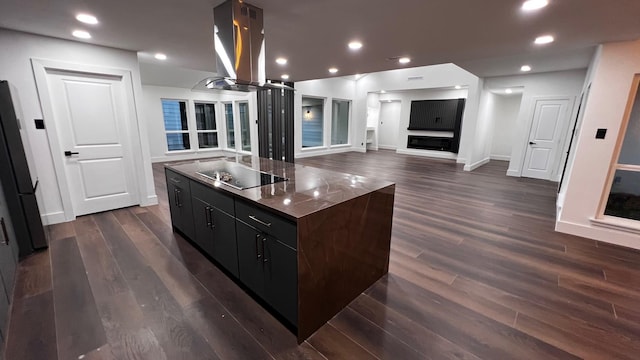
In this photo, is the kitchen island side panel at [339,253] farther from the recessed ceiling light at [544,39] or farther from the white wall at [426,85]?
the white wall at [426,85]

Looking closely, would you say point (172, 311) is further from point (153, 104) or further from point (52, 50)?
point (153, 104)

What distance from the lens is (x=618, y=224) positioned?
2.94 metres

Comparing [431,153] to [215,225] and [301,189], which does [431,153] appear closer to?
[301,189]

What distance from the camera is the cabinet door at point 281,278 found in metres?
1.55

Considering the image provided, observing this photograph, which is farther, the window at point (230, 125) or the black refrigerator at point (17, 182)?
the window at point (230, 125)

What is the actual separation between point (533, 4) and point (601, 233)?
9.32 feet

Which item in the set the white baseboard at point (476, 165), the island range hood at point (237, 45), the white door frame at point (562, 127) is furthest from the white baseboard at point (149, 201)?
the white door frame at point (562, 127)

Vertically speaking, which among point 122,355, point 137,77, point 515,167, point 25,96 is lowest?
point 122,355

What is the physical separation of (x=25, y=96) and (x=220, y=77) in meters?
2.71

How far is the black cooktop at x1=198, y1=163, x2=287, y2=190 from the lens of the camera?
7.04 feet

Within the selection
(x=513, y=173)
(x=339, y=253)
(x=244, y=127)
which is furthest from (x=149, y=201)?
(x=513, y=173)

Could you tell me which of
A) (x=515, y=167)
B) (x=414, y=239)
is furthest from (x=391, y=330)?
(x=515, y=167)

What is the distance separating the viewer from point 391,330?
1.71 meters

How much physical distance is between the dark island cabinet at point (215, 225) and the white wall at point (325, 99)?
19.5ft
